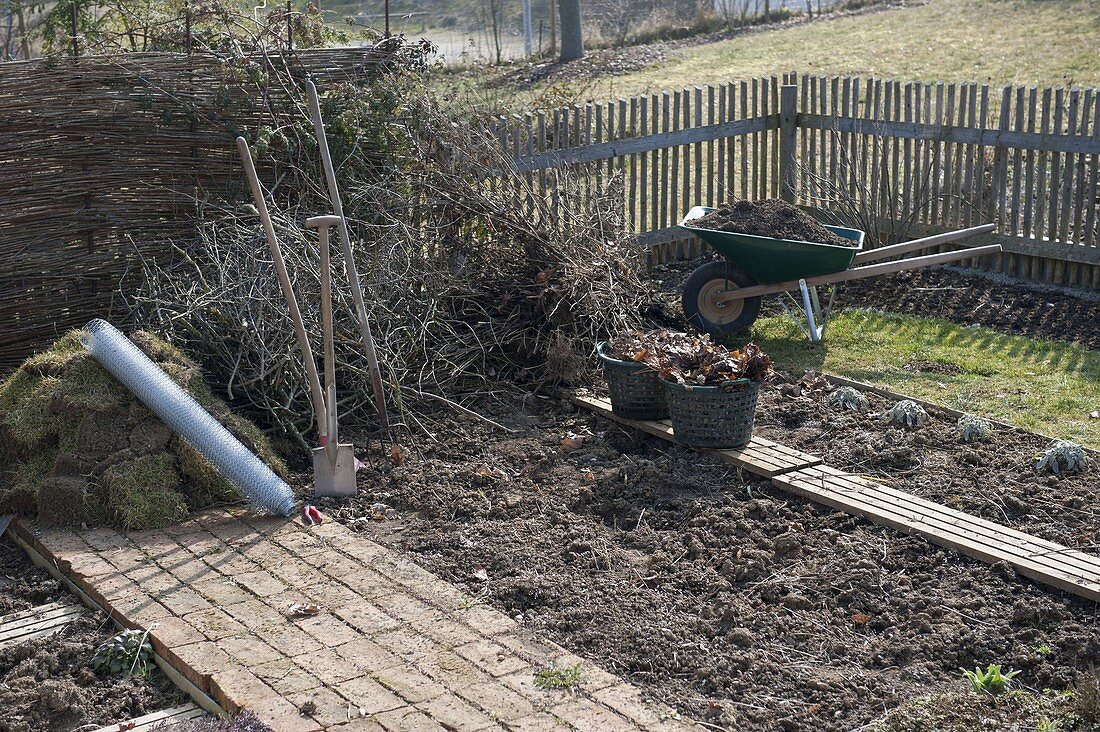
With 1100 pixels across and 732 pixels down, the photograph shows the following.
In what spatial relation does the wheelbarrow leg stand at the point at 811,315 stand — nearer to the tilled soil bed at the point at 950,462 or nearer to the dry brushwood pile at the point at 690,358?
the tilled soil bed at the point at 950,462

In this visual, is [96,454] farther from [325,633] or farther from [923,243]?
[923,243]

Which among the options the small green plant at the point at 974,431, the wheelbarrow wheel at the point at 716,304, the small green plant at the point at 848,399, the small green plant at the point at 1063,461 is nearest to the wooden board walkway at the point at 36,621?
the small green plant at the point at 848,399

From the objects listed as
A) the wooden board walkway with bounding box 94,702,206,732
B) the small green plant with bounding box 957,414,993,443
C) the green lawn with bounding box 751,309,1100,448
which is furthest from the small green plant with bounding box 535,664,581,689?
the green lawn with bounding box 751,309,1100,448

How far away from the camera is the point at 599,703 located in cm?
385

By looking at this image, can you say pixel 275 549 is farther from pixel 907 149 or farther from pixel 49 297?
pixel 907 149

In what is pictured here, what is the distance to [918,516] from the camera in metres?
5.14

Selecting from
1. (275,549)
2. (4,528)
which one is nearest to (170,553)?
(275,549)

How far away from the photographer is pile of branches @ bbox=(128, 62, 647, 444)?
654 cm

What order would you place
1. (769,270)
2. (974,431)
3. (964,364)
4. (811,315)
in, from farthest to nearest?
(811,315) → (769,270) → (964,364) → (974,431)

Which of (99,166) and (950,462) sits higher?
(99,166)

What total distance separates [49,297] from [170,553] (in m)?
2.67

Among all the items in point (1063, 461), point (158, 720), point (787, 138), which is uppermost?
point (787, 138)

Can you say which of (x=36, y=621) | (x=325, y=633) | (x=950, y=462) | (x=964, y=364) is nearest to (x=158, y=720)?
(x=325, y=633)

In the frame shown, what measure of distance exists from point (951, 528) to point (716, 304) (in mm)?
3417
